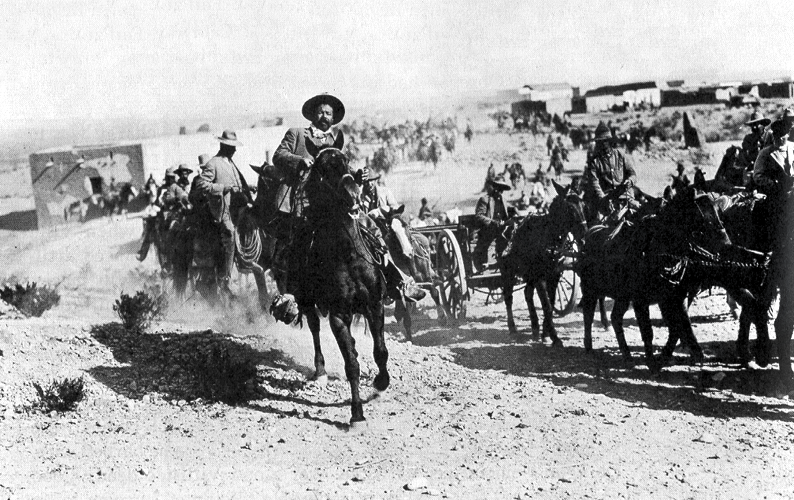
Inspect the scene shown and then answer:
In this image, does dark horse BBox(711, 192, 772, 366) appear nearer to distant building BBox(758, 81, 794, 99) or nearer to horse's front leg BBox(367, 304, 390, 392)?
horse's front leg BBox(367, 304, 390, 392)

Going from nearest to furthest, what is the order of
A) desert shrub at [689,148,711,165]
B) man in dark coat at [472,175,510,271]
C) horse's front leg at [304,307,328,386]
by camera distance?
1. horse's front leg at [304,307,328,386]
2. man in dark coat at [472,175,510,271]
3. desert shrub at [689,148,711,165]

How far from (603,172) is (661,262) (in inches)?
103

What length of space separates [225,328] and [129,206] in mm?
22013

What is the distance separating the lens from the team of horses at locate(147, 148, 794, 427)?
23.3 ft

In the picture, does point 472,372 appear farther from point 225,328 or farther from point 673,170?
point 673,170

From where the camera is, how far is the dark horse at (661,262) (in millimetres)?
8031

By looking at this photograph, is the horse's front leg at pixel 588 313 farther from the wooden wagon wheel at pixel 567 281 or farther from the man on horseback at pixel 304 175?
the man on horseback at pixel 304 175

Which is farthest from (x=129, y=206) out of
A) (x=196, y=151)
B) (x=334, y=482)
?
(x=334, y=482)

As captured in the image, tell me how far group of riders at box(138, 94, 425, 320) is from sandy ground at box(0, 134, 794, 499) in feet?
3.85

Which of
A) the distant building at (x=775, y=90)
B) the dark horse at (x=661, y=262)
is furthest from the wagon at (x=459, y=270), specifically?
the distant building at (x=775, y=90)

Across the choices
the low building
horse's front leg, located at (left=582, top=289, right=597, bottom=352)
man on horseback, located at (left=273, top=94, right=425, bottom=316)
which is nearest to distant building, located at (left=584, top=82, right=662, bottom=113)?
the low building

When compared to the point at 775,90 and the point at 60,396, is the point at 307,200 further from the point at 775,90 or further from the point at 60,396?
the point at 775,90

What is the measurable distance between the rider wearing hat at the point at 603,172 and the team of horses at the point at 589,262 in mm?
464

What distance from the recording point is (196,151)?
33.2m
